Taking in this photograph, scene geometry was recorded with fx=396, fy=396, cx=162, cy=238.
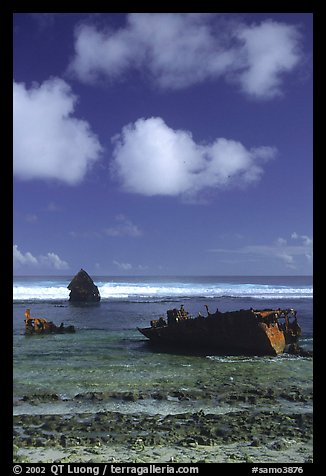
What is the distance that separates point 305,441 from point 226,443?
1.96 m

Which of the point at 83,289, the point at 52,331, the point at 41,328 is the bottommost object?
the point at 52,331

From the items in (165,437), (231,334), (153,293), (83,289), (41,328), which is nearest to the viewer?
(165,437)

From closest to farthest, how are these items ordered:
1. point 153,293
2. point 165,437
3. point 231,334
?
point 165,437 < point 231,334 < point 153,293

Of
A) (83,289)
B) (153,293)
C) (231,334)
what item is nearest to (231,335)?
(231,334)

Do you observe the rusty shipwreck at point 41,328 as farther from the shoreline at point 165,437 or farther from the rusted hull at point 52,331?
the shoreline at point 165,437

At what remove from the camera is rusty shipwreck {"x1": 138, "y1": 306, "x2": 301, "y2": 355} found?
18125 millimetres

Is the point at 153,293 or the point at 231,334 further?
the point at 153,293

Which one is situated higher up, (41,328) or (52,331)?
(41,328)

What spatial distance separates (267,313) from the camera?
1891cm

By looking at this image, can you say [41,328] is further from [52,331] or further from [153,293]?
[153,293]

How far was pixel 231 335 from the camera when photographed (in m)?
18.4

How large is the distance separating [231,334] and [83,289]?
2725cm

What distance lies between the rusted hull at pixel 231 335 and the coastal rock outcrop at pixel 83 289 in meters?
24.4
